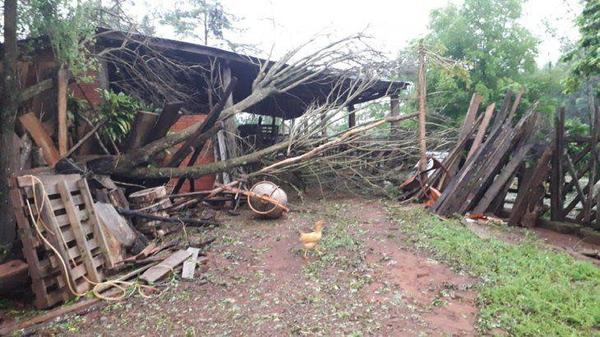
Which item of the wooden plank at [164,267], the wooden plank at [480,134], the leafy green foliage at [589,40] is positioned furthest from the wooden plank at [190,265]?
the leafy green foliage at [589,40]

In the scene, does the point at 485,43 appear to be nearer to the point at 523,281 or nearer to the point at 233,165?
the point at 233,165

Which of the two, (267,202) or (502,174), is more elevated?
(502,174)

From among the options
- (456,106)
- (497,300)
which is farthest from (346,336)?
(456,106)

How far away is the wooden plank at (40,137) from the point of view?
462 cm

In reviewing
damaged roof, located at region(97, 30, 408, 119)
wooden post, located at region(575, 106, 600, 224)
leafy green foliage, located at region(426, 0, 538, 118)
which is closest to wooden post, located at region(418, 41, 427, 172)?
damaged roof, located at region(97, 30, 408, 119)

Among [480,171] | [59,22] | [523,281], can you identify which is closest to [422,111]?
[480,171]

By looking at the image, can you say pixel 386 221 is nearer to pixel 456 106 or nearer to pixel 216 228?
pixel 216 228

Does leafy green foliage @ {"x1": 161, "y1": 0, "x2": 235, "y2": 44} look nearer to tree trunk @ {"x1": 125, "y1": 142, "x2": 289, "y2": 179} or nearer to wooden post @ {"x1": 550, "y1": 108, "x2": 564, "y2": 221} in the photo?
tree trunk @ {"x1": 125, "y1": 142, "x2": 289, "y2": 179}

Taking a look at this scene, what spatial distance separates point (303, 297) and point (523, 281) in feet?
7.77

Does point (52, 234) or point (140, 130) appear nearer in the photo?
point (52, 234)

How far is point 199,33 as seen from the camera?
22.0 meters

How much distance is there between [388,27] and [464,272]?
6.00 m

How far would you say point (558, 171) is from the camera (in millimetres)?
6277

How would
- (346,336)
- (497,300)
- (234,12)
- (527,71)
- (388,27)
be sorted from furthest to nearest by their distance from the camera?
(234,12) → (527,71) → (388,27) → (497,300) → (346,336)
